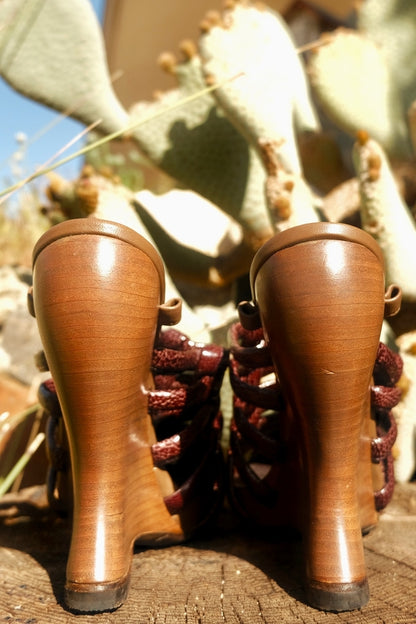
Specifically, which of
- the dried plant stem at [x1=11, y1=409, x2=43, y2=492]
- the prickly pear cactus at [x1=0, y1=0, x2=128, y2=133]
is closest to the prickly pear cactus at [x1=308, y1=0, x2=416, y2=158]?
the prickly pear cactus at [x1=0, y1=0, x2=128, y2=133]

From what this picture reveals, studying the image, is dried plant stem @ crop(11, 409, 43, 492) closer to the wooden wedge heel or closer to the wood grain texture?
the wooden wedge heel

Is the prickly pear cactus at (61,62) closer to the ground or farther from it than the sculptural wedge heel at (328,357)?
farther from it

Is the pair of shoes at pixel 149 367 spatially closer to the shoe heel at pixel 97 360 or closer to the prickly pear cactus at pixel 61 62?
the shoe heel at pixel 97 360

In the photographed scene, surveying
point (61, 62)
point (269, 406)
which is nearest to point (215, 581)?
point (269, 406)

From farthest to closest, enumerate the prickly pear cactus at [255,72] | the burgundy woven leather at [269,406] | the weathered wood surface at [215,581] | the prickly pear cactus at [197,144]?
1. the prickly pear cactus at [197,144]
2. the prickly pear cactus at [255,72]
3. the burgundy woven leather at [269,406]
4. the weathered wood surface at [215,581]

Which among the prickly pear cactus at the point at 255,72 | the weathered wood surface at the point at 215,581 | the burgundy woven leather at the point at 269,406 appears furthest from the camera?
the prickly pear cactus at the point at 255,72

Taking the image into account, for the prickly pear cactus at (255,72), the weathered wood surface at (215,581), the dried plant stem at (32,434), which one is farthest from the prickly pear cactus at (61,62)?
the weathered wood surface at (215,581)

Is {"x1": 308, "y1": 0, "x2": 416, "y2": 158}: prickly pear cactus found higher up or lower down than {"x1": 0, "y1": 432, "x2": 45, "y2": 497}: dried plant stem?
higher up

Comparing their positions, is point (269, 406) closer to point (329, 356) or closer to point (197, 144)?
point (329, 356)
